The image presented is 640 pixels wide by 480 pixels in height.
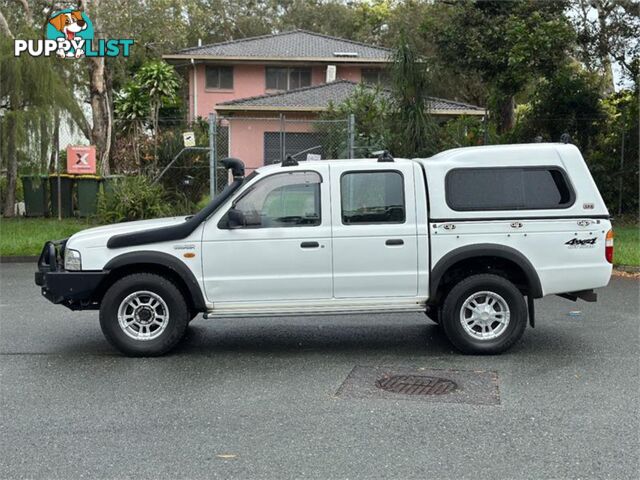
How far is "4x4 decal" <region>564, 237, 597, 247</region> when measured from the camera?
7.50 meters

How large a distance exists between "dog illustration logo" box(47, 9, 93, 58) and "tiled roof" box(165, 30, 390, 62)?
8883 mm

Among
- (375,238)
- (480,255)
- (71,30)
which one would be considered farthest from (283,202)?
(71,30)

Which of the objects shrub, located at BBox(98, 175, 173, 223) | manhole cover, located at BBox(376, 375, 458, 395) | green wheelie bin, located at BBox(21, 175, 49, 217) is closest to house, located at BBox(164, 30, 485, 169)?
green wheelie bin, located at BBox(21, 175, 49, 217)

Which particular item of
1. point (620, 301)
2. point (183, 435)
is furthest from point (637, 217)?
point (183, 435)

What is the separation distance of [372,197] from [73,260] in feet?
9.55

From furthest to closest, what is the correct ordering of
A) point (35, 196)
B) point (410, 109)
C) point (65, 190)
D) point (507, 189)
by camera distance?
point (35, 196) < point (65, 190) < point (410, 109) < point (507, 189)

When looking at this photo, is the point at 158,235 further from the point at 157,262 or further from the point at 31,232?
the point at 31,232

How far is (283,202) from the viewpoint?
24.8 ft

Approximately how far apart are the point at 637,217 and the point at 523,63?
5171mm

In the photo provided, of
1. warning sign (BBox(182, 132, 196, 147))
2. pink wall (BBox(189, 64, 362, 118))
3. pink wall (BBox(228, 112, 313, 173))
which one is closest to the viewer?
warning sign (BBox(182, 132, 196, 147))

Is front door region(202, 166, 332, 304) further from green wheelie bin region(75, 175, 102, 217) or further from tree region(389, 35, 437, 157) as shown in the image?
green wheelie bin region(75, 175, 102, 217)

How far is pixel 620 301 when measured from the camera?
1060cm

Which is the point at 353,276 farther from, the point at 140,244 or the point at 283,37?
the point at 283,37

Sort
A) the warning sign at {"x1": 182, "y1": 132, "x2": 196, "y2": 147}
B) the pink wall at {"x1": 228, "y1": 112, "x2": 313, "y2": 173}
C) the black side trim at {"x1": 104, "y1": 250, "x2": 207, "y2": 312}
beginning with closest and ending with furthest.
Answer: the black side trim at {"x1": 104, "y1": 250, "x2": 207, "y2": 312} → the warning sign at {"x1": 182, "y1": 132, "x2": 196, "y2": 147} → the pink wall at {"x1": 228, "y1": 112, "x2": 313, "y2": 173}
